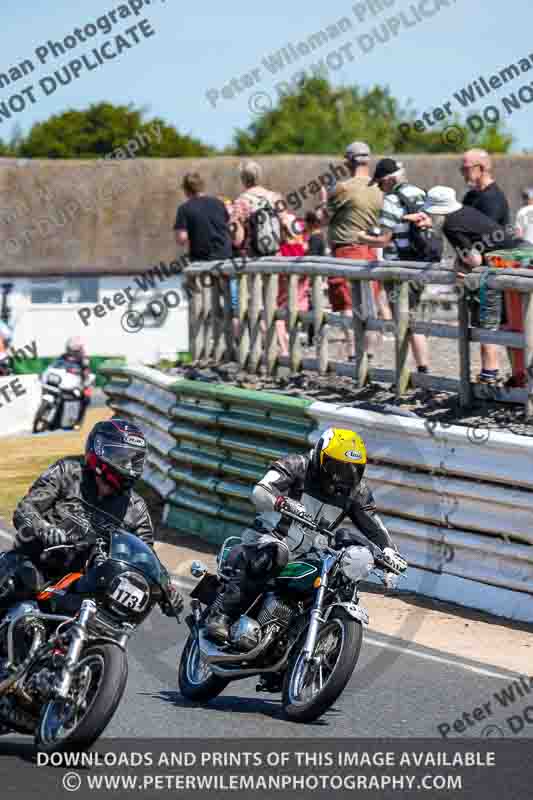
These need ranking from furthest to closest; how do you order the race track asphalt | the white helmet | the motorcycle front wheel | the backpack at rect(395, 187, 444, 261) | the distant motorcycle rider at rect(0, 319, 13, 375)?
1. the distant motorcycle rider at rect(0, 319, 13, 375)
2. the white helmet
3. the motorcycle front wheel
4. the backpack at rect(395, 187, 444, 261)
5. the race track asphalt

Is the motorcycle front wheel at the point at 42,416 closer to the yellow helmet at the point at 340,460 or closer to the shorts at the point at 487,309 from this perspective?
the shorts at the point at 487,309

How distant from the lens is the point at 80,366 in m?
25.7

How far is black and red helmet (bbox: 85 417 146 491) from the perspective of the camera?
6887mm

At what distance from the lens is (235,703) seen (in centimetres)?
809

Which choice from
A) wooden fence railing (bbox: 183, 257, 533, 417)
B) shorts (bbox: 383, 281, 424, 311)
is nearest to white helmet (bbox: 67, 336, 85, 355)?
wooden fence railing (bbox: 183, 257, 533, 417)

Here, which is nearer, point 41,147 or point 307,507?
point 307,507

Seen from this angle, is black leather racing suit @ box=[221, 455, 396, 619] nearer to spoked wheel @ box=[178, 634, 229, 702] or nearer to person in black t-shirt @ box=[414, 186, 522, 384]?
spoked wheel @ box=[178, 634, 229, 702]

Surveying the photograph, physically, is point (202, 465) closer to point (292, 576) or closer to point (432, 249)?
point (432, 249)

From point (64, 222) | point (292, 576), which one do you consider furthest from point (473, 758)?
point (64, 222)

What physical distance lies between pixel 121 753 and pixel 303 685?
3.22 feet

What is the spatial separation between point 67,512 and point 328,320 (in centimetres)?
718

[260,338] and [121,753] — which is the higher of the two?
[260,338]

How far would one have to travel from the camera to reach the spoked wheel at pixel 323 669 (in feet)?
23.2

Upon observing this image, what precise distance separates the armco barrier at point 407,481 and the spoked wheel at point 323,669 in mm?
3051
